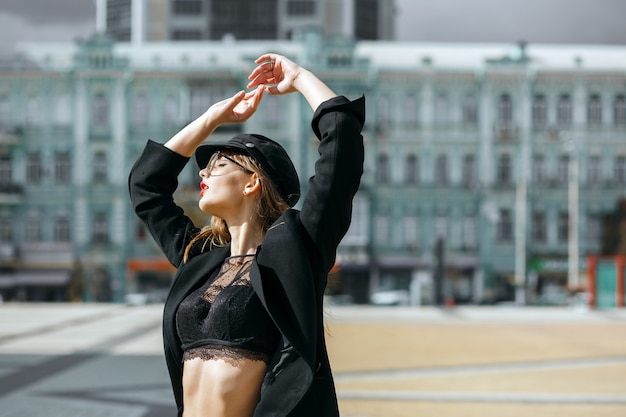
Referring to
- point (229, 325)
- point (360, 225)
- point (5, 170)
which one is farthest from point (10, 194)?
point (229, 325)

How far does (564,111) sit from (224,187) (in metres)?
50.2

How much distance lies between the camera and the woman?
3205 millimetres

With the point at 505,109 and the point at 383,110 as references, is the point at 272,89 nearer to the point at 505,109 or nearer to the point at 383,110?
the point at 383,110

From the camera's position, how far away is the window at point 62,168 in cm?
5219

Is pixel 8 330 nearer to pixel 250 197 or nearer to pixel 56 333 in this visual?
pixel 56 333

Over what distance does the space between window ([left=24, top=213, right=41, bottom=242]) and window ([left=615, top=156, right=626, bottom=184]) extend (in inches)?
1055

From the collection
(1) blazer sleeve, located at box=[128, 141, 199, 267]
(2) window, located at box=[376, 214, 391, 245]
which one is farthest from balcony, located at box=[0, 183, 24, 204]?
(1) blazer sleeve, located at box=[128, 141, 199, 267]

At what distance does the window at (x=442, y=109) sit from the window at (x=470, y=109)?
785mm

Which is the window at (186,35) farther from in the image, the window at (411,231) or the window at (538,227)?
the window at (538,227)

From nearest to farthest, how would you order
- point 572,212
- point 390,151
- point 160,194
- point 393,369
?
point 160,194 → point 393,369 → point 572,212 → point 390,151

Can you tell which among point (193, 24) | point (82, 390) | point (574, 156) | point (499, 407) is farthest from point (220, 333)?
point (193, 24)

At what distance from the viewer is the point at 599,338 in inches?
907

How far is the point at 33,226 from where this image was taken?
5175cm

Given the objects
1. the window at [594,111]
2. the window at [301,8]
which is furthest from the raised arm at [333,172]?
the window at [301,8]
